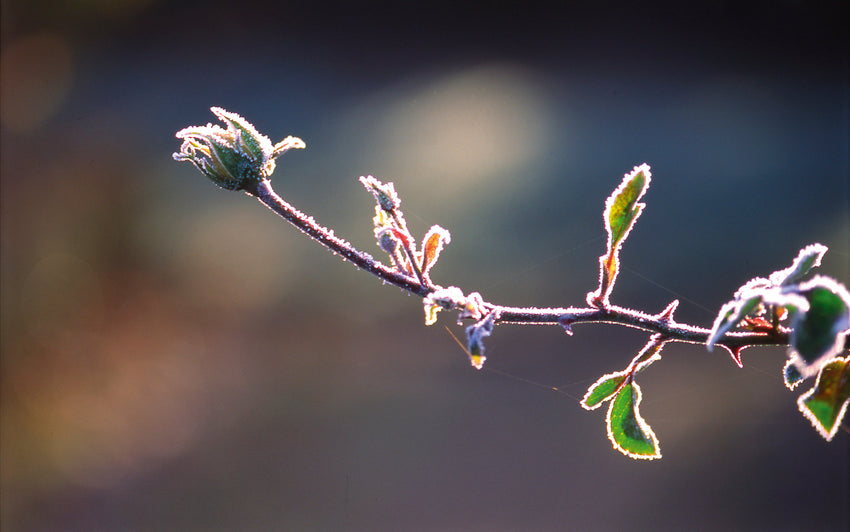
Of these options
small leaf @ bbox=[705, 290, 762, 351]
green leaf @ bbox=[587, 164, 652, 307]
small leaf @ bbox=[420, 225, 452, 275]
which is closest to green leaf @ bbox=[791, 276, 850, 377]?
small leaf @ bbox=[705, 290, 762, 351]

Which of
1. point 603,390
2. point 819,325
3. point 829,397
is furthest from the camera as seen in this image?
point 603,390

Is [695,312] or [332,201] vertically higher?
[695,312]

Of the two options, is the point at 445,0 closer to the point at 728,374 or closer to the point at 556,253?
the point at 556,253

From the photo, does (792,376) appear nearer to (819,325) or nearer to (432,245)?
(819,325)

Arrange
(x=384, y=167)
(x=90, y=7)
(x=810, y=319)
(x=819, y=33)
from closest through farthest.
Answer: (x=810, y=319), (x=819, y=33), (x=384, y=167), (x=90, y=7)

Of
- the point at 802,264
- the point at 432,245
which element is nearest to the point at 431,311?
the point at 432,245

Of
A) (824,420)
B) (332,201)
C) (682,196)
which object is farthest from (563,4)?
(824,420)

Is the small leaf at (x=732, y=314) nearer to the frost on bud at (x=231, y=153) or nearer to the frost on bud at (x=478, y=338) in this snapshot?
the frost on bud at (x=478, y=338)
